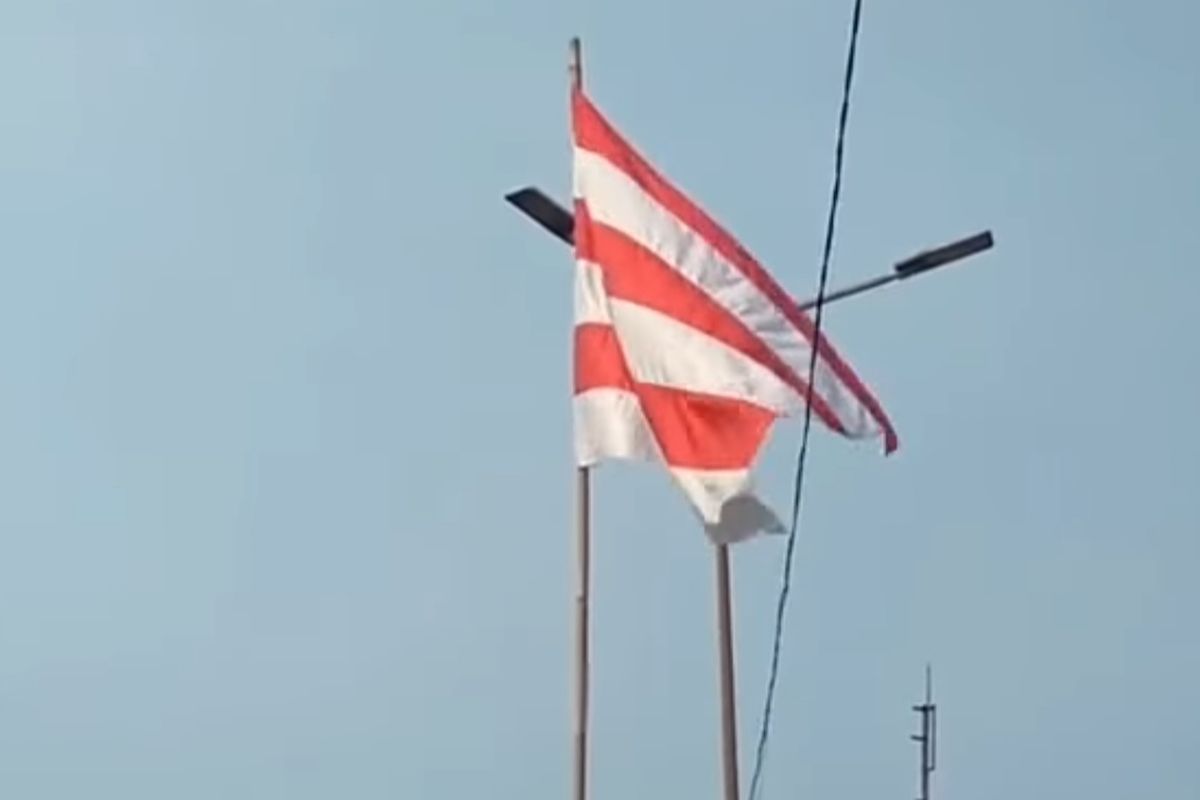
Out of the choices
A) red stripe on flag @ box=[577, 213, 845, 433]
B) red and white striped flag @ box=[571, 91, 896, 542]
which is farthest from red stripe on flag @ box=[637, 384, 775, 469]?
red stripe on flag @ box=[577, 213, 845, 433]

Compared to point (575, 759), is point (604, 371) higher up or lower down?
higher up

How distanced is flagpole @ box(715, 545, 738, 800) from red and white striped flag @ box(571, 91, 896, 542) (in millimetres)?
532

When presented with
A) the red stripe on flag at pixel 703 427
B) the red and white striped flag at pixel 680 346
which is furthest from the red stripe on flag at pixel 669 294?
→ the red stripe on flag at pixel 703 427

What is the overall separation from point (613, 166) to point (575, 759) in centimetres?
303

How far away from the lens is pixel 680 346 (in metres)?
14.5

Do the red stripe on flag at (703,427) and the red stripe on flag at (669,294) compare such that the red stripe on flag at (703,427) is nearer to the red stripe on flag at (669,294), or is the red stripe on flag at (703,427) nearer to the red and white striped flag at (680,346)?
the red and white striped flag at (680,346)

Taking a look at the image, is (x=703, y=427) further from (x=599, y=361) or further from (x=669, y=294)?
(x=669, y=294)

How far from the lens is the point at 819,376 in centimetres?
1456

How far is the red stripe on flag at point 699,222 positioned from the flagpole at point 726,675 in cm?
109

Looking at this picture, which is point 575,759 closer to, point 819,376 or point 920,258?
point 819,376

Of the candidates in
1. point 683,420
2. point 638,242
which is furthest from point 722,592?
point 638,242

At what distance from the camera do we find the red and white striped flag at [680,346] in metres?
14.0

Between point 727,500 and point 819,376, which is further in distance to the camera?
point 819,376

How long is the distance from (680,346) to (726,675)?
5.31 ft
